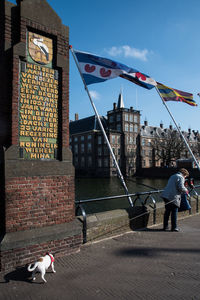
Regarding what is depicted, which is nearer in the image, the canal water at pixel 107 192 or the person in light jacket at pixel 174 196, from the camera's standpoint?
the person in light jacket at pixel 174 196

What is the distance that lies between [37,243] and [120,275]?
5.28ft

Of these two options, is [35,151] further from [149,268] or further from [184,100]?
[184,100]

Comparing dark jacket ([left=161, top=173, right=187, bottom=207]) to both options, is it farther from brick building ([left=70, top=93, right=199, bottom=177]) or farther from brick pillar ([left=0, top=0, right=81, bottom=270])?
brick building ([left=70, top=93, right=199, bottom=177])

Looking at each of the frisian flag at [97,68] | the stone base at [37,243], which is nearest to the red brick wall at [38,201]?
the stone base at [37,243]

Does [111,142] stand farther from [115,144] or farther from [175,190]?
[175,190]

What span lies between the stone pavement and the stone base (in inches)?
7.0

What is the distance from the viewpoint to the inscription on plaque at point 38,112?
488 centimetres

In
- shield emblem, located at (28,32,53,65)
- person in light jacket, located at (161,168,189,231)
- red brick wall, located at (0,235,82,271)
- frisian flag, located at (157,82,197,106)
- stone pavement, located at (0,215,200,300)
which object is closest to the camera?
stone pavement, located at (0,215,200,300)

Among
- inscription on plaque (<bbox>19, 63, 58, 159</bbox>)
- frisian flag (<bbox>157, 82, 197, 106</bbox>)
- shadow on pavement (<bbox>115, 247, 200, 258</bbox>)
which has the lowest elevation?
shadow on pavement (<bbox>115, 247, 200, 258</bbox>)

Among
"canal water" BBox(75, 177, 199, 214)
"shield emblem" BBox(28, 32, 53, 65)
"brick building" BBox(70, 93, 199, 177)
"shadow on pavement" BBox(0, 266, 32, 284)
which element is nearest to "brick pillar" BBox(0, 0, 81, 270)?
"shield emblem" BBox(28, 32, 53, 65)

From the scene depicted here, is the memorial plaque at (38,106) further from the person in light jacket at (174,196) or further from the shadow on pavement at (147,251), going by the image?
the person in light jacket at (174,196)

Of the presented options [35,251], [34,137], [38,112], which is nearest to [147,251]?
[35,251]

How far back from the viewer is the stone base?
13.8 ft

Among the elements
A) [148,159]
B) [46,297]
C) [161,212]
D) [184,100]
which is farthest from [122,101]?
[46,297]
